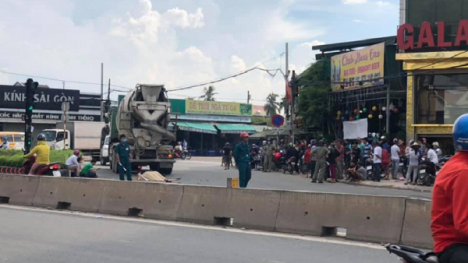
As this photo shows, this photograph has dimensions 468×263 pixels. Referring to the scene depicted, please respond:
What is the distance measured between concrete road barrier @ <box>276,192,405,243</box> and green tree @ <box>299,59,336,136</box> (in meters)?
20.4

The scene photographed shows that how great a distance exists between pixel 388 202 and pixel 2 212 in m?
8.63

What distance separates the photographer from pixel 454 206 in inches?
127

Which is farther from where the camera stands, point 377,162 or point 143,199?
point 377,162

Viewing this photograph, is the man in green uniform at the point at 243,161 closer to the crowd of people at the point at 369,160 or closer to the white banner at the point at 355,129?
the crowd of people at the point at 369,160

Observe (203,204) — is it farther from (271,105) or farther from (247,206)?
(271,105)

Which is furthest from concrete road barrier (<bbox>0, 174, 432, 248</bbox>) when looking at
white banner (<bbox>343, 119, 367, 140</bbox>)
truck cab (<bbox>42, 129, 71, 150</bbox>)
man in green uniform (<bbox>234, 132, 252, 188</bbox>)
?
truck cab (<bbox>42, 129, 71, 150</bbox>)

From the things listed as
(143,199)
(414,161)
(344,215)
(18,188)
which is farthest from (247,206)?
(414,161)

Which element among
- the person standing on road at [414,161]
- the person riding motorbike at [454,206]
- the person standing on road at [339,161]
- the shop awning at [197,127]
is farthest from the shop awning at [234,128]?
the person riding motorbike at [454,206]

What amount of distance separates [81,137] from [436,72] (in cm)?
2274

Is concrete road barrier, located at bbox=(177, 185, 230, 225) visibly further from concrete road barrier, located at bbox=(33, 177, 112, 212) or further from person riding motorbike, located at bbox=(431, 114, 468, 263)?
person riding motorbike, located at bbox=(431, 114, 468, 263)

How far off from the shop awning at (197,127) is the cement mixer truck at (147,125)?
24.5 meters

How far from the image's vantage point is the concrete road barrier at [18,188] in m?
13.5

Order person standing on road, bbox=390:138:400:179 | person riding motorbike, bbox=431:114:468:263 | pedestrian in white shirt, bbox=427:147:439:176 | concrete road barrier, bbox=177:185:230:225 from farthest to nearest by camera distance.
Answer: person standing on road, bbox=390:138:400:179
pedestrian in white shirt, bbox=427:147:439:176
concrete road barrier, bbox=177:185:230:225
person riding motorbike, bbox=431:114:468:263

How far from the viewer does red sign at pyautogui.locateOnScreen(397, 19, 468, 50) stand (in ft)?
74.5
